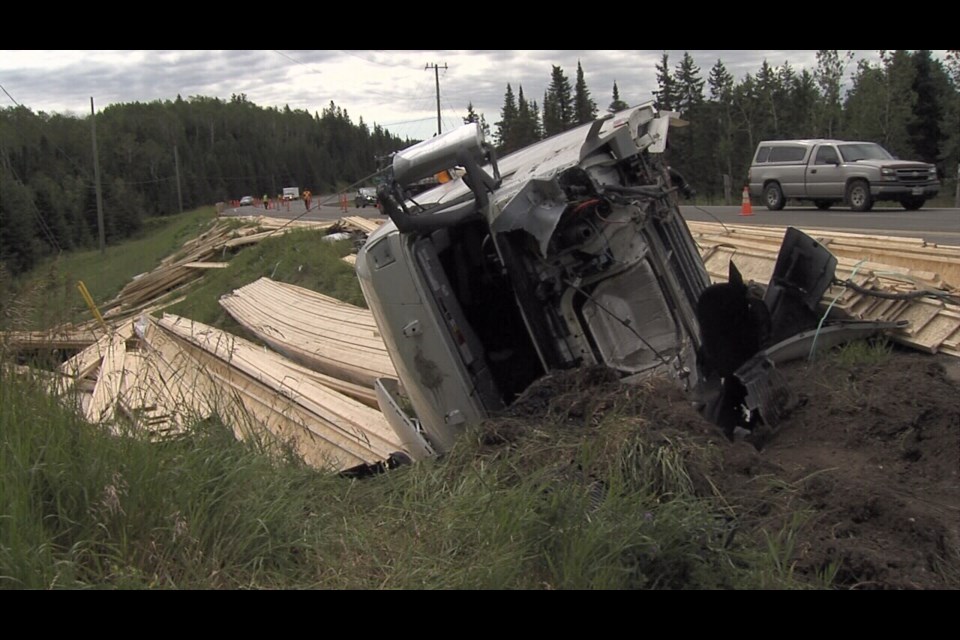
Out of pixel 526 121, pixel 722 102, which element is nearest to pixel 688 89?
pixel 722 102

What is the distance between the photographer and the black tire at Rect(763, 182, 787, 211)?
2420cm

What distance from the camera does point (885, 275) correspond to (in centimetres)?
768

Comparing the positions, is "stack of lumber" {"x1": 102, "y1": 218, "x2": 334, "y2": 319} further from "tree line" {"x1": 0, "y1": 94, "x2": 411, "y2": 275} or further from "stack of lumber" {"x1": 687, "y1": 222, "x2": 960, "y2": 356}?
"stack of lumber" {"x1": 687, "y1": 222, "x2": 960, "y2": 356}

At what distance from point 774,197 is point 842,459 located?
21055mm

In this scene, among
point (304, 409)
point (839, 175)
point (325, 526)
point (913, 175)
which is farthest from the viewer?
point (839, 175)

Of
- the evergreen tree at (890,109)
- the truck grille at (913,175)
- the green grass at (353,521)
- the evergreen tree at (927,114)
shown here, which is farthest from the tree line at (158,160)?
the evergreen tree at (927,114)

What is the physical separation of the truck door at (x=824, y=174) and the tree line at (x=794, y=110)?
8.48m

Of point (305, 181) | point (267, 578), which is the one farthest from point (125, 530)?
point (305, 181)

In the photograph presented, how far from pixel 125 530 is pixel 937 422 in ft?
13.6

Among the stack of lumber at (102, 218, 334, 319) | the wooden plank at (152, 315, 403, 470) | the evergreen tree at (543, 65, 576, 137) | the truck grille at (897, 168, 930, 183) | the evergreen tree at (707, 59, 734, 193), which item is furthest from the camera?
the evergreen tree at (707, 59, 734, 193)

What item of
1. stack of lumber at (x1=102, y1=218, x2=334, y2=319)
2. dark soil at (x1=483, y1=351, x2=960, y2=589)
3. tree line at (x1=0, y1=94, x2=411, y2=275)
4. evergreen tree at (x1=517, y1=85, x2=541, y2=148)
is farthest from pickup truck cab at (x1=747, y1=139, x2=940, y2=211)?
dark soil at (x1=483, y1=351, x2=960, y2=589)

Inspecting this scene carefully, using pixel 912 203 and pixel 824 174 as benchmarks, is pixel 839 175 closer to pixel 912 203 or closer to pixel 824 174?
pixel 824 174

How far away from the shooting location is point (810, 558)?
Answer: 3240 millimetres

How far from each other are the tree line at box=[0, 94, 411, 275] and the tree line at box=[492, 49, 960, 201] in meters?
12.5
